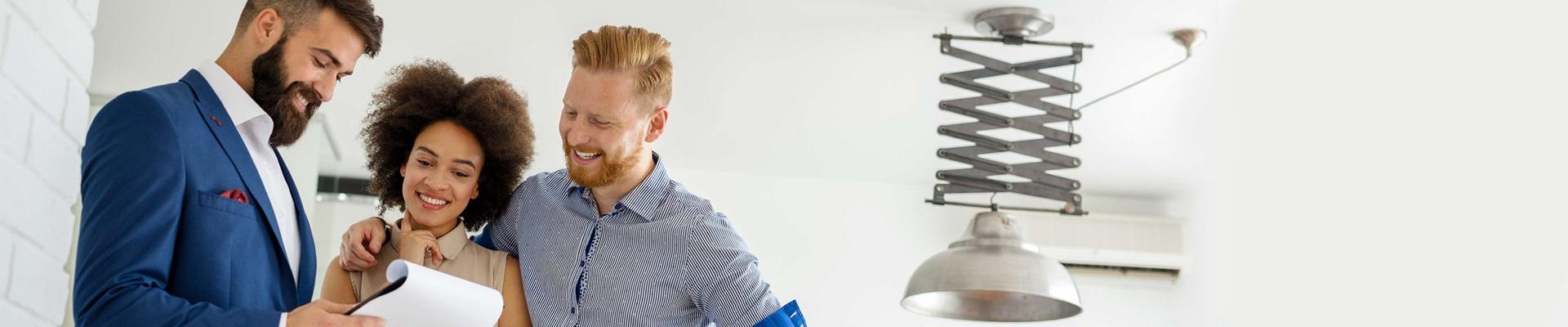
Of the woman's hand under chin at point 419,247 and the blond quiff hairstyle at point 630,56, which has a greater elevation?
the blond quiff hairstyle at point 630,56

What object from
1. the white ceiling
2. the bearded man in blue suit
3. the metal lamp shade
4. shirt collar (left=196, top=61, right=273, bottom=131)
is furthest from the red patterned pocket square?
the metal lamp shade

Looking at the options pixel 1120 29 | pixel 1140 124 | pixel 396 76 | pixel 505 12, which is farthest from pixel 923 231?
pixel 396 76

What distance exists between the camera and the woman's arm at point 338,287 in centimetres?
205

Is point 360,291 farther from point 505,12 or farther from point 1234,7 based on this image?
point 1234,7

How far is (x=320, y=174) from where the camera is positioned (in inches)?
193

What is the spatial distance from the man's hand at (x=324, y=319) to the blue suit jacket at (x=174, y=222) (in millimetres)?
21

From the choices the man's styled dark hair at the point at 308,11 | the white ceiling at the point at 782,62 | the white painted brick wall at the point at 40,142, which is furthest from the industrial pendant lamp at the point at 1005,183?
the white painted brick wall at the point at 40,142

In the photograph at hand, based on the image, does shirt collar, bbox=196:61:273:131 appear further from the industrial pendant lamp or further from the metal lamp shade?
the metal lamp shade

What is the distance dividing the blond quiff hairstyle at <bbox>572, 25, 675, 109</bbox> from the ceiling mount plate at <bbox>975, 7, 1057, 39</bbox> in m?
1.97

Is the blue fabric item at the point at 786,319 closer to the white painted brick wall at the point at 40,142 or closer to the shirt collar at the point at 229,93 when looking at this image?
the shirt collar at the point at 229,93

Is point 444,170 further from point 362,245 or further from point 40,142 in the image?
point 40,142

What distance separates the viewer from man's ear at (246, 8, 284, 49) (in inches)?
69.0

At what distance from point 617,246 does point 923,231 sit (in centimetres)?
479

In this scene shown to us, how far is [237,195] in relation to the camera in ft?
5.44
